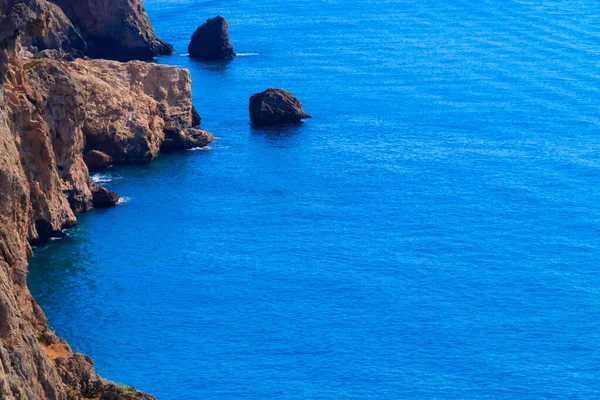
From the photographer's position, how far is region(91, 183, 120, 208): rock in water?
442ft

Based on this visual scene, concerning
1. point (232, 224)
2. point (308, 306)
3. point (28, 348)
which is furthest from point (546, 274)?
point (28, 348)

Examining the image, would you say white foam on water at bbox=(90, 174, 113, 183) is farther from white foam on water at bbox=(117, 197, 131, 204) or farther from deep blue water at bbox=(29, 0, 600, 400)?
white foam on water at bbox=(117, 197, 131, 204)

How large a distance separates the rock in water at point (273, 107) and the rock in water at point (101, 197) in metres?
42.5

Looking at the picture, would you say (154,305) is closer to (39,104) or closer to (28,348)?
(39,104)

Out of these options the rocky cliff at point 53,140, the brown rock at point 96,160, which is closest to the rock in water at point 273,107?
the rocky cliff at point 53,140

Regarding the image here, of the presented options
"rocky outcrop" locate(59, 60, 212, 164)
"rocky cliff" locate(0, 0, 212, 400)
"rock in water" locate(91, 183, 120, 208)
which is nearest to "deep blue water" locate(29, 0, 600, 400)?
"rock in water" locate(91, 183, 120, 208)

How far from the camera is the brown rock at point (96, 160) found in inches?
5797

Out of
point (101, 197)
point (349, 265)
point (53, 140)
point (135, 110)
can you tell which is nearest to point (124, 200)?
point (101, 197)

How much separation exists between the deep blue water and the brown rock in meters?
1.47

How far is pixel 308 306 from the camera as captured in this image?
11331cm

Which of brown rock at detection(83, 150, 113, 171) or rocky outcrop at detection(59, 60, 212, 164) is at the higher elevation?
rocky outcrop at detection(59, 60, 212, 164)

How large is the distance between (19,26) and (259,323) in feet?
101

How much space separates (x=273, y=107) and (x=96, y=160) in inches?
1367

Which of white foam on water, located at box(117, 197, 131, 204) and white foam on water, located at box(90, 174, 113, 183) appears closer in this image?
A: white foam on water, located at box(117, 197, 131, 204)
